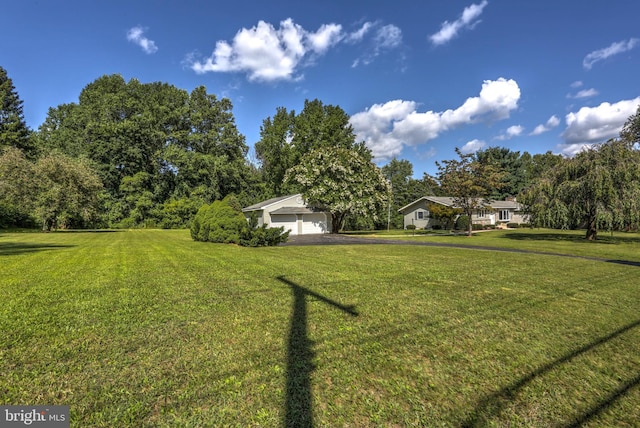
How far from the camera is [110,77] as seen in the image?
43.3 m

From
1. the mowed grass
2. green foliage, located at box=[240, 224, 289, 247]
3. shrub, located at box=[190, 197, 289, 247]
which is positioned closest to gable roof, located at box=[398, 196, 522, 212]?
shrub, located at box=[190, 197, 289, 247]

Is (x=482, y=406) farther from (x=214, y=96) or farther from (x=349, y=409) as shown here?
(x=214, y=96)

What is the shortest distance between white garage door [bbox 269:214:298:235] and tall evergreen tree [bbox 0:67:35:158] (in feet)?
104

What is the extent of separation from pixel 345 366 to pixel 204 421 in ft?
4.63

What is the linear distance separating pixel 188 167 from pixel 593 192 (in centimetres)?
3705

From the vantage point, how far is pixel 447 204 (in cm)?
3625

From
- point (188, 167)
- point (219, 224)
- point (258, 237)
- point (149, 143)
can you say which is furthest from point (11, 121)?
point (258, 237)

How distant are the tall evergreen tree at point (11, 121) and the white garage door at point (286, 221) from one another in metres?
31.8

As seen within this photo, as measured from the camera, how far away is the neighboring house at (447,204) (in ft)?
125

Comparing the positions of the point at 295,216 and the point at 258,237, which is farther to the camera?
the point at 295,216

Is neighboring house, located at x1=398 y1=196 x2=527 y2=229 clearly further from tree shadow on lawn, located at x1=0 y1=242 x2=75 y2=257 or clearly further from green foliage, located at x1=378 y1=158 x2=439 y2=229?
tree shadow on lawn, located at x1=0 y1=242 x2=75 y2=257

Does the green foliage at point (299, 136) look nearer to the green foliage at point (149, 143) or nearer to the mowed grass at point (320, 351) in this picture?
the green foliage at point (149, 143)

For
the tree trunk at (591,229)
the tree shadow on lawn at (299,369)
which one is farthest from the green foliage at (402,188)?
the tree shadow on lawn at (299,369)

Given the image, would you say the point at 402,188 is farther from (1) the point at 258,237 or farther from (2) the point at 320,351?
(2) the point at 320,351
